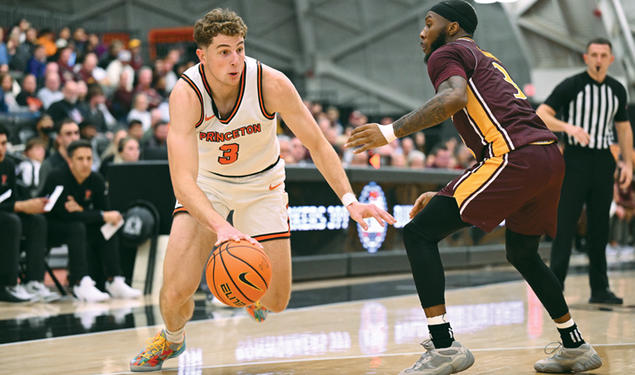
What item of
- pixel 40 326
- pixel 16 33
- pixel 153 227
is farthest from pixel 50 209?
pixel 16 33

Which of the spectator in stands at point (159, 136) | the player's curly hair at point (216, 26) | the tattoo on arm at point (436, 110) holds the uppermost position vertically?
the spectator in stands at point (159, 136)

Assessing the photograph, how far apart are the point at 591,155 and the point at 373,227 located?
411cm

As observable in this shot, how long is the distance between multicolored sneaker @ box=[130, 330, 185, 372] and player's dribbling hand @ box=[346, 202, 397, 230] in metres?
1.33

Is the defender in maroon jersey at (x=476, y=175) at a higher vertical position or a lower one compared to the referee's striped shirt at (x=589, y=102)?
lower

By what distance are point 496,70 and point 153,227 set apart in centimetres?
515

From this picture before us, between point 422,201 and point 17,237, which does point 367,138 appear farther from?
point 17,237

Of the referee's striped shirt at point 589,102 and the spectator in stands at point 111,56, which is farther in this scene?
the spectator in stands at point 111,56

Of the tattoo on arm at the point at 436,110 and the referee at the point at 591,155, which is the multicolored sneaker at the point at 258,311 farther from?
the referee at the point at 591,155

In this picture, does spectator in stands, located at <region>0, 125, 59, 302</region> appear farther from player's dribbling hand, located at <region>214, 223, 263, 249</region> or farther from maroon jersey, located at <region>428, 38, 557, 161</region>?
maroon jersey, located at <region>428, 38, 557, 161</region>

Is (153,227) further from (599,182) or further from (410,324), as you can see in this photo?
(599,182)

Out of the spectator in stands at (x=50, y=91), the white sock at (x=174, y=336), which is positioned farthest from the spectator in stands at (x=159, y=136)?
the white sock at (x=174, y=336)

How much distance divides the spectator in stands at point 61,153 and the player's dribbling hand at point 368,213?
16.2 ft

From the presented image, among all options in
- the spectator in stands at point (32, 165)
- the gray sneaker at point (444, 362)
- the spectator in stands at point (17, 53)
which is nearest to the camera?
the gray sneaker at point (444, 362)

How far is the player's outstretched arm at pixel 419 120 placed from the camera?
12.6ft
